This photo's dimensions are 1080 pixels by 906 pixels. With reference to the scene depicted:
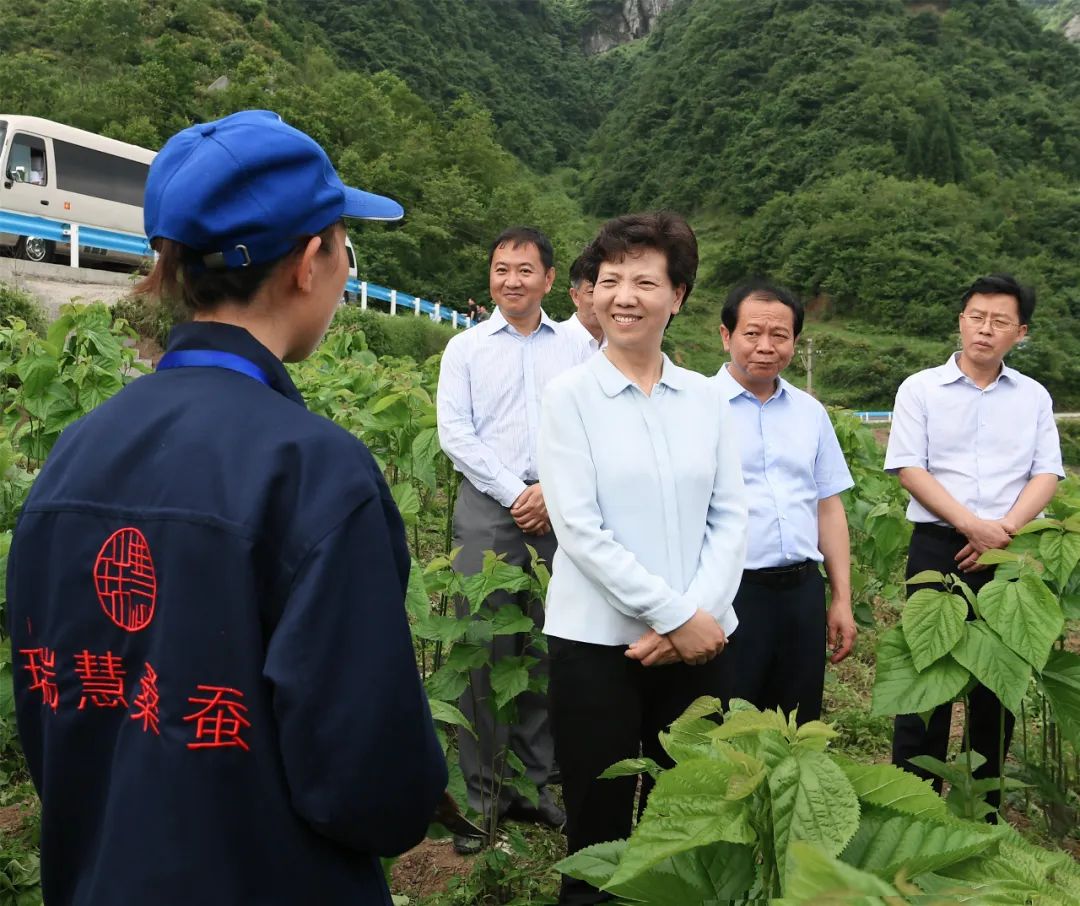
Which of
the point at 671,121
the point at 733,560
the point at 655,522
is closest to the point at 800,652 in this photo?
the point at 733,560

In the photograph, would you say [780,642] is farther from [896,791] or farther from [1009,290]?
[896,791]

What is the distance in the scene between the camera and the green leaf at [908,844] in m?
0.87

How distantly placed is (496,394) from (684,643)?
1276mm

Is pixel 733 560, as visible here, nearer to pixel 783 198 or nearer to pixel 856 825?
pixel 856 825

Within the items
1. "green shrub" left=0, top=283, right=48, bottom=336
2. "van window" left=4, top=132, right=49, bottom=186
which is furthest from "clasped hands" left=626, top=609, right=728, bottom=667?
"van window" left=4, top=132, right=49, bottom=186

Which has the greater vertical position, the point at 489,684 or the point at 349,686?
the point at 349,686

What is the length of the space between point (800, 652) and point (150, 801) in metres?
1.79

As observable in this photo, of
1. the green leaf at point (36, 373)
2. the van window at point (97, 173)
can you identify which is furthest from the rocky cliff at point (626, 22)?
the green leaf at point (36, 373)

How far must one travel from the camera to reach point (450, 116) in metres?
51.8

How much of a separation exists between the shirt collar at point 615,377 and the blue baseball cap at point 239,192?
946 mm

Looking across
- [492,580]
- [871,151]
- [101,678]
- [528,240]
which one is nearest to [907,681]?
[492,580]

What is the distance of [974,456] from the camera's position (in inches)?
110

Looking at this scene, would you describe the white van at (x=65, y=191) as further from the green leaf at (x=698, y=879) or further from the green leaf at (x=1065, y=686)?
the green leaf at (x=698, y=879)

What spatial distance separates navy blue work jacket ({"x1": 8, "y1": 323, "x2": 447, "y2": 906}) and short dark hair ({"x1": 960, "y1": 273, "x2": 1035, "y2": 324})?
7.88 feet
